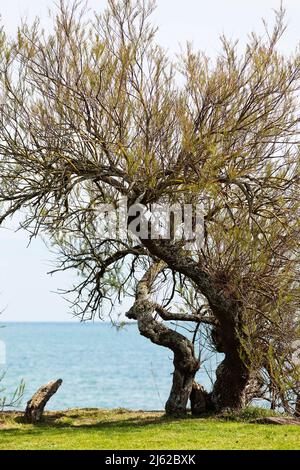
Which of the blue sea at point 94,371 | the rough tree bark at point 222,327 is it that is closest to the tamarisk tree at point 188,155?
the rough tree bark at point 222,327

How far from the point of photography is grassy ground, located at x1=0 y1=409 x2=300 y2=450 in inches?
428

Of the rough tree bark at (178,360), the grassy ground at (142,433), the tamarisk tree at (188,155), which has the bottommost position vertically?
the grassy ground at (142,433)

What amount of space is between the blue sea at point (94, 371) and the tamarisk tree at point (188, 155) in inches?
411

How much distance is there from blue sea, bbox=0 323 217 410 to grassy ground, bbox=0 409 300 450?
30.1 ft

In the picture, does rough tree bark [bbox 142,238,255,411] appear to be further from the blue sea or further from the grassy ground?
the blue sea

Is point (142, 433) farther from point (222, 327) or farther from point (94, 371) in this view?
point (94, 371)

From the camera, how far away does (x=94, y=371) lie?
55.9 m

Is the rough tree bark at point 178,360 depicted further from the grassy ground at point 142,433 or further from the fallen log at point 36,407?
the fallen log at point 36,407

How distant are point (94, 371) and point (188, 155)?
149ft

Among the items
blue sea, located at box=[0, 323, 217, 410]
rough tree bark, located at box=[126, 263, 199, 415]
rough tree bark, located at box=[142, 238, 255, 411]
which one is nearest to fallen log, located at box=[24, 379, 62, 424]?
rough tree bark, located at box=[126, 263, 199, 415]

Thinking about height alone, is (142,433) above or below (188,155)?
below

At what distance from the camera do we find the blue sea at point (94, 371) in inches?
1583

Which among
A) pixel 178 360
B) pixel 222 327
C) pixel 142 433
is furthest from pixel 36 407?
pixel 222 327
